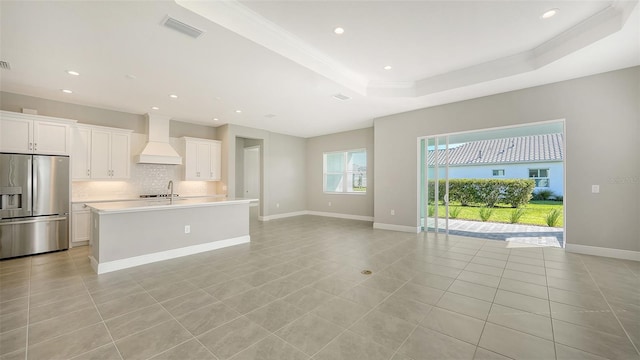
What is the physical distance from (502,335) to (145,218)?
458 cm

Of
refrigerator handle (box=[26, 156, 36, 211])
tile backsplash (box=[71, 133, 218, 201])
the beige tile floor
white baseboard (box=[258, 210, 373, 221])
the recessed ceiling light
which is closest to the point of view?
the beige tile floor

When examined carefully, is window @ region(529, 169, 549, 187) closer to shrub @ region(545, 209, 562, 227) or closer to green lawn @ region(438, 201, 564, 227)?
green lawn @ region(438, 201, 564, 227)

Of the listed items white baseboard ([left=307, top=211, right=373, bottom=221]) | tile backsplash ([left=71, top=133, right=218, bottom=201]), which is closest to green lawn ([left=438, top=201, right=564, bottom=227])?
white baseboard ([left=307, top=211, right=373, bottom=221])

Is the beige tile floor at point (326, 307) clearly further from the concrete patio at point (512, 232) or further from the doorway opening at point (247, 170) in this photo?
the doorway opening at point (247, 170)

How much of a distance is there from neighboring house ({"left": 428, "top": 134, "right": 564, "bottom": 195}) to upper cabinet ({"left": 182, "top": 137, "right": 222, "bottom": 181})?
5765 mm

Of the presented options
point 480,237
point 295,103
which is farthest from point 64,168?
point 480,237

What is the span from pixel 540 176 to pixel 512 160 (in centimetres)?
81

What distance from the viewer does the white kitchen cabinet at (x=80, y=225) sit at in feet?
15.8

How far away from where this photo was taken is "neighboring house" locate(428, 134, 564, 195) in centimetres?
661

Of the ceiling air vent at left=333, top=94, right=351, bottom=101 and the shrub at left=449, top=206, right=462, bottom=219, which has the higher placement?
the ceiling air vent at left=333, top=94, right=351, bottom=101

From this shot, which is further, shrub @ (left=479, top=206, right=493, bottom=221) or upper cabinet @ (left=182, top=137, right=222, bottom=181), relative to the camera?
shrub @ (left=479, top=206, right=493, bottom=221)

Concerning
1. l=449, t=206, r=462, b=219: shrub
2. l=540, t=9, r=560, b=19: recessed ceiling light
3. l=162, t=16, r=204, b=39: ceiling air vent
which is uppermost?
l=540, t=9, r=560, b=19: recessed ceiling light

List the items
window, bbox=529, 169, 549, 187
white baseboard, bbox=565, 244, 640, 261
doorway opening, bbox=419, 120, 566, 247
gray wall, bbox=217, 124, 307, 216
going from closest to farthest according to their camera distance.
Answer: white baseboard, bbox=565, 244, 640, 261 < doorway opening, bbox=419, 120, 566, 247 < window, bbox=529, 169, 549, 187 < gray wall, bbox=217, 124, 307, 216

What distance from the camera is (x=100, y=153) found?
5.31m
